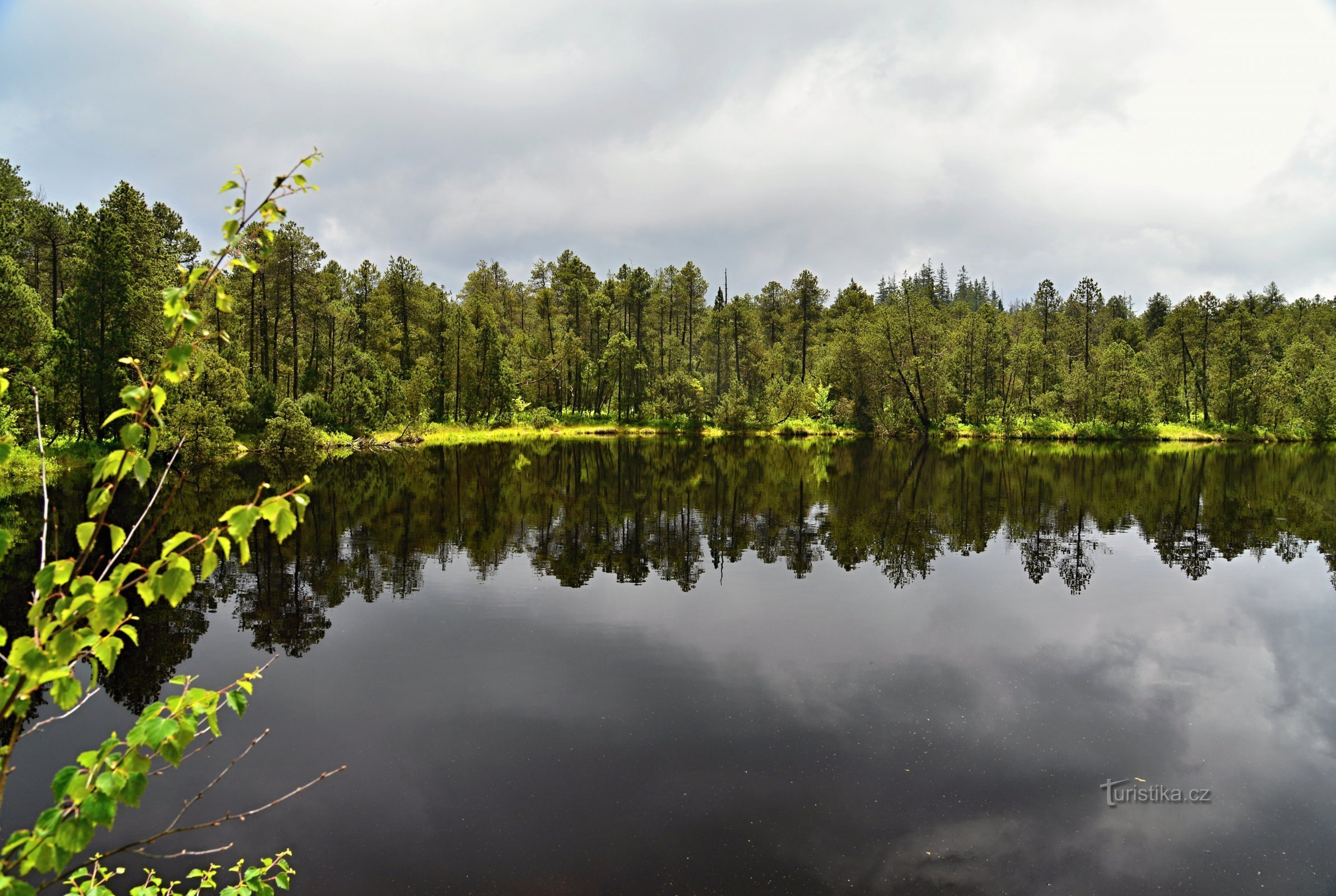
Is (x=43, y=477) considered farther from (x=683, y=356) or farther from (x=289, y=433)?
(x=683, y=356)

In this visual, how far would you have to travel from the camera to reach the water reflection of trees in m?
15.0

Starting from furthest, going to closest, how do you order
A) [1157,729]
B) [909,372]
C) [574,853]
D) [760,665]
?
[909,372] < [760,665] < [1157,729] < [574,853]

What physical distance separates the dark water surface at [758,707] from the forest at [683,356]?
99.6ft

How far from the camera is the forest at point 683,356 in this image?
47.2m

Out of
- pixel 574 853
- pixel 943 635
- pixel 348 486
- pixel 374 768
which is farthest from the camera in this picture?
pixel 348 486

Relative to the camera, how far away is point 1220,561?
18047 mm

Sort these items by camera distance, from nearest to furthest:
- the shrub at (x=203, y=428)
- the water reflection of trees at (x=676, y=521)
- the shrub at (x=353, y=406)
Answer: the water reflection of trees at (x=676, y=521)
the shrub at (x=203, y=428)
the shrub at (x=353, y=406)

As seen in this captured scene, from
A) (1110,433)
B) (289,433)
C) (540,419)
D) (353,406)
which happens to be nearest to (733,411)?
(540,419)

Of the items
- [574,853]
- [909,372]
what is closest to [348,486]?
[574,853]

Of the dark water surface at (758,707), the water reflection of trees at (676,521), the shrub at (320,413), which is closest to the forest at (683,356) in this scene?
the shrub at (320,413)

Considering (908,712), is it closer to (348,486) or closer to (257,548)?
(257,548)

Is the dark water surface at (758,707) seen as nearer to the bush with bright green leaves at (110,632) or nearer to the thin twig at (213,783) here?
the thin twig at (213,783)

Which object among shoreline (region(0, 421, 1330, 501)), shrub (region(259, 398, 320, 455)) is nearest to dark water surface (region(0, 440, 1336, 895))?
shrub (region(259, 398, 320, 455))

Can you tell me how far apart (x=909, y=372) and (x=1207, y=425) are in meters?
26.7
